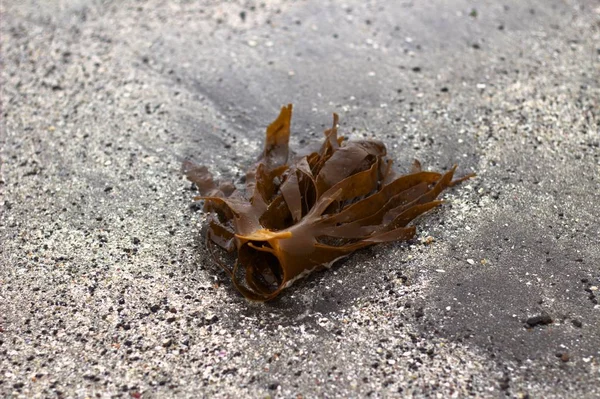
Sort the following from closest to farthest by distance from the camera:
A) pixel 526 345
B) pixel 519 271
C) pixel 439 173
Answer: pixel 526 345 < pixel 519 271 < pixel 439 173

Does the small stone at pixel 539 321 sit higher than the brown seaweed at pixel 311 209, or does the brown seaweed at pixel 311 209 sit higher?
the small stone at pixel 539 321

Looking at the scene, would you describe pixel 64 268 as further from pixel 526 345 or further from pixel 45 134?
pixel 526 345

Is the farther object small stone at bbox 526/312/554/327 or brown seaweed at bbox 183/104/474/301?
brown seaweed at bbox 183/104/474/301

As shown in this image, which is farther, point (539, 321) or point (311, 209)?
point (311, 209)

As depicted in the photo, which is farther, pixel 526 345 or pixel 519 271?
pixel 519 271

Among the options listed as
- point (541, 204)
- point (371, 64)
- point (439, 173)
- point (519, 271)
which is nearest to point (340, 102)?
point (371, 64)

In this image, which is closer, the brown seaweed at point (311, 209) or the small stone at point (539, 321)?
the small stone at point (539, 321)

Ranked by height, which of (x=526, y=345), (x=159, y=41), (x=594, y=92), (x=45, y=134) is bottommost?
(x=45, y=134)

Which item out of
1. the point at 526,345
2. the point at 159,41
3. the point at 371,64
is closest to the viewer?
the point at 526,345
